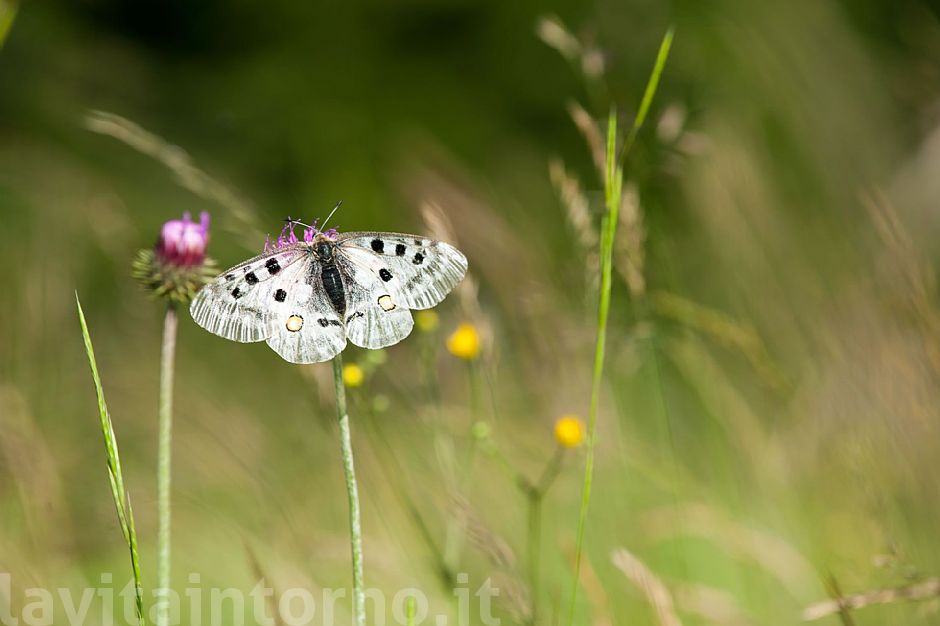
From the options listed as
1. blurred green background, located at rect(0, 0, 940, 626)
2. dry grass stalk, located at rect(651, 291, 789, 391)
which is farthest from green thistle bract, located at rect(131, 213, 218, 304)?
dry grass stalk, located at rect(651, 291, 789, 391)

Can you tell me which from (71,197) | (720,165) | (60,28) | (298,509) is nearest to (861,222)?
(720,165)

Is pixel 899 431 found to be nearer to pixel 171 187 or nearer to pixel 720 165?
pixel 720 165

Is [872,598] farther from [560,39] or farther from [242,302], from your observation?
[560,39]

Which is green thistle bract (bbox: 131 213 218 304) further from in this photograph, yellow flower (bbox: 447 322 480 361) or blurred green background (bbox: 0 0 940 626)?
yellow flower (bbox: 447 322 480 361)

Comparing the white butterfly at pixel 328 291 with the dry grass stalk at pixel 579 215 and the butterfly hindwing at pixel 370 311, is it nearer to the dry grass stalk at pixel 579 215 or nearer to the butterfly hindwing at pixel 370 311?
the butterfly hindwing at pixel 370 311

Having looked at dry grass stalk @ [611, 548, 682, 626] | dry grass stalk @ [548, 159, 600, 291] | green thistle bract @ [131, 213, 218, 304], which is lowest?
dry grass stalk @ [611, 548, 682, 626]

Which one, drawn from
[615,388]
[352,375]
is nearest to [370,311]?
[352,375]

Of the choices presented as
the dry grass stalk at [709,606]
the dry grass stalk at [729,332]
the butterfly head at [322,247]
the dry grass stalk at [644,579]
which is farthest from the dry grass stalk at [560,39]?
the dry grass stalk at [709,606]

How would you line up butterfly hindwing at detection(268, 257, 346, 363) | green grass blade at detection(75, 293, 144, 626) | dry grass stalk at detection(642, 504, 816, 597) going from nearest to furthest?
green grass blade at detection(75, 293, 144, 626)
butterfly hindwing at detection(268, 257, 346, 363)
dry grass stalk at detection(642, 504, 816, 597)
